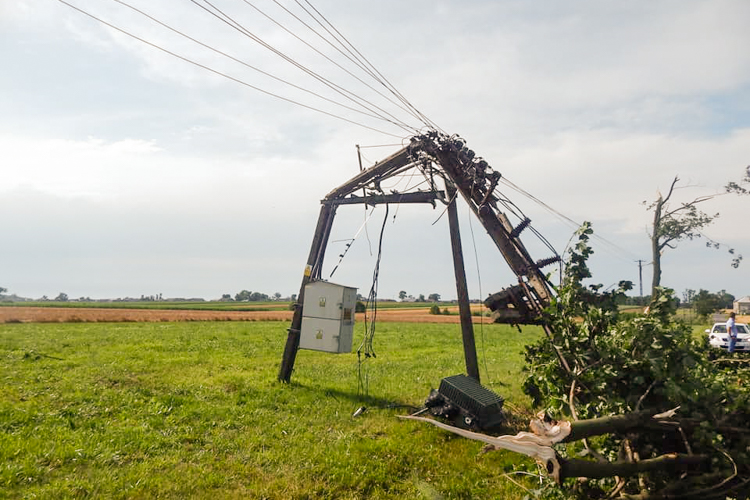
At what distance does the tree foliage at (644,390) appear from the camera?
13.9 feet

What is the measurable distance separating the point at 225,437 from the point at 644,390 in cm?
593

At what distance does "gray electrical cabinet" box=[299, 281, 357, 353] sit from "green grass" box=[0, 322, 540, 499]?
1.14 m

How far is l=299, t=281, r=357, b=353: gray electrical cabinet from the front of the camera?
956cm

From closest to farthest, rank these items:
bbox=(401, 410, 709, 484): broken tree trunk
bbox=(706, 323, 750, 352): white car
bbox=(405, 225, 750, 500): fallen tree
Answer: bbox=(401, 410, 709, 484): broken tree trunk
bbox=(405, 225, 750, 500): fallen tree
bbox=(706, 323, 750, 352): white car

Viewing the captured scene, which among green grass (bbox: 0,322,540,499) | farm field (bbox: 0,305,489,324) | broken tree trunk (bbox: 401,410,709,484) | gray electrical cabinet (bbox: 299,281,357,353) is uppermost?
gray electrical cabinet (bbox: 299,281,357,353)

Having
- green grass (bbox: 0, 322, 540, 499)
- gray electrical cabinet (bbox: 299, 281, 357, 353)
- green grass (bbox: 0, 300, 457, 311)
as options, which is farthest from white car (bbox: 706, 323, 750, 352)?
green grass (bbox: 0, 300, 457, 311)

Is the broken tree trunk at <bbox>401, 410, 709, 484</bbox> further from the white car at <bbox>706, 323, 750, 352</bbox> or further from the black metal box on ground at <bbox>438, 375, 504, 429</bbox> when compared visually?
the white car at <bbox>706, 323, 750, 352</bbox>

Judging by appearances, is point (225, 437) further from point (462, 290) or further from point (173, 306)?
point (173, 306)

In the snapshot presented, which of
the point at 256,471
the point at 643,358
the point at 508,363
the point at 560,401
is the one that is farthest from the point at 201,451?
the point at 508,363

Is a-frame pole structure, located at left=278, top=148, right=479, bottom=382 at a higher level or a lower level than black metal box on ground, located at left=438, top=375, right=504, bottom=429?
higher

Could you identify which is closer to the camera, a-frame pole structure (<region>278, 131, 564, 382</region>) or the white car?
a-frame pole structure (<region>278, 131, 564, 382</region>)

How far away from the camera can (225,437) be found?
6984 millimetres

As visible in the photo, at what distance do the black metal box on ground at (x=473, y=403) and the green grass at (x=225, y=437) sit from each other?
17.7 inches

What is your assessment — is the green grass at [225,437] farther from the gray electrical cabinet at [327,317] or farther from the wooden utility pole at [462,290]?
the wooden utility pole at [462,290]
